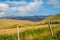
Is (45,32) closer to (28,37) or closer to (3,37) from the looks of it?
(28,37)

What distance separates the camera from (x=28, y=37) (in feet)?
53.9

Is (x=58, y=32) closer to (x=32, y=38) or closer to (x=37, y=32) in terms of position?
(x=37, y=32)

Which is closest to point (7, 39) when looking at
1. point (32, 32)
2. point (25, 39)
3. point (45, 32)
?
point (25, 39)

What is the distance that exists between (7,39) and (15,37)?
1.87 feet

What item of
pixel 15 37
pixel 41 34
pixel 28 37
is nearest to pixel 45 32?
pixel 41 34

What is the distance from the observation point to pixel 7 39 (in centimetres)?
1567

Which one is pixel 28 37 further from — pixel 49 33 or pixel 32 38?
pixel 49 33

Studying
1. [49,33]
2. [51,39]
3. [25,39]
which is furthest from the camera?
[49,33]

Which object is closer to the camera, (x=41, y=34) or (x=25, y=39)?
(x=25, y=39)

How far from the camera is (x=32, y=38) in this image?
16.2 meters

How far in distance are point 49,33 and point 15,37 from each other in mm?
3281

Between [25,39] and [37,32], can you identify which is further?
[37,32]

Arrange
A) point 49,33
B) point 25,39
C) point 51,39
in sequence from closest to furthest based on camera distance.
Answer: point 51,39, point 25,39, point 49,33

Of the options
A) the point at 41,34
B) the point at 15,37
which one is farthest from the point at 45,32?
the point at 15,37
